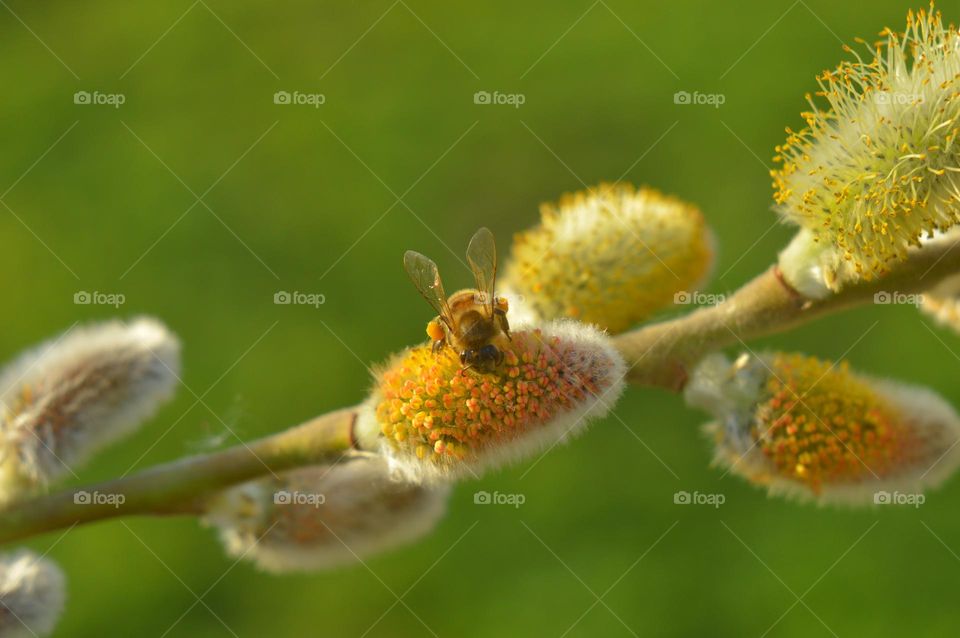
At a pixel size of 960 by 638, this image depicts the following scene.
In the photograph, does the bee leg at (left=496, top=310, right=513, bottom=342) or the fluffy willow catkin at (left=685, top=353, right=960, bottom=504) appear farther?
the fluffy willow catkin at (left=685, top=353, right=960, bottom=504)

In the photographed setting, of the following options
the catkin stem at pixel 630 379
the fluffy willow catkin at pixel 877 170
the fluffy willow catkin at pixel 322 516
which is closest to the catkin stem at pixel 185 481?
the catkin stem at pixel 630 379

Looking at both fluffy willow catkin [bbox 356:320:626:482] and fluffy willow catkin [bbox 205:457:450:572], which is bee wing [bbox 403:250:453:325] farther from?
fluffy willow catkin [bbox 205:457:450:572]

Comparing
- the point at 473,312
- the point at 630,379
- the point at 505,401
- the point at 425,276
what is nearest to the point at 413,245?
the point at 425,276

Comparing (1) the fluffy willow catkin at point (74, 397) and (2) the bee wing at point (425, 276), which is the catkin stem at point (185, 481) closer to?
(1) the fluffy willow catkin at point (74, 397)

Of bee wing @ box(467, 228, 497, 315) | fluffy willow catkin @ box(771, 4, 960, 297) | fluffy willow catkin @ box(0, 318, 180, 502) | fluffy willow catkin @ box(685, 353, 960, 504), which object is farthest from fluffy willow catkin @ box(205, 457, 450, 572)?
fluffy willow catkin @ box(771, 4, 960, 297)

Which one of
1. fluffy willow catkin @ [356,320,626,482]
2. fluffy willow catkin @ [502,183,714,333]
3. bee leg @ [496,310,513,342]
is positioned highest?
fluffy willow catkin @ [502,183,714,333]

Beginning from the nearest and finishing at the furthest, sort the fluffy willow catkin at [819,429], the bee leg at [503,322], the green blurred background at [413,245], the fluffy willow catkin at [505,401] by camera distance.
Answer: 1. the fluffy willow catkin at [505,401]
2. the bee leg at [503,322]
3. the fluffy willow catkin at [819,429]
4. the green blurred background at [413,245]

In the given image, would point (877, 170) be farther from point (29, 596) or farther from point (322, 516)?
point (29, 596)
